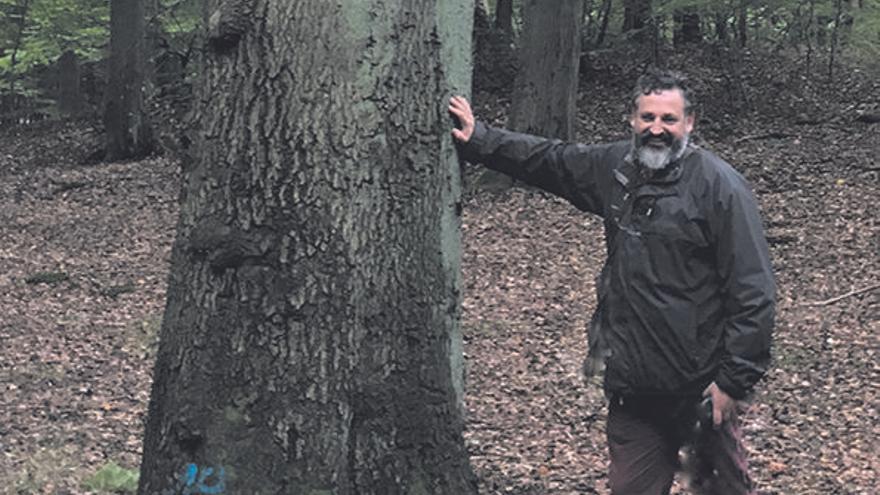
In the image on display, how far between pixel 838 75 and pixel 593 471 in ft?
51.2

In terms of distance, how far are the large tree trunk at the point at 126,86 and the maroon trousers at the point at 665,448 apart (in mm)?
15453

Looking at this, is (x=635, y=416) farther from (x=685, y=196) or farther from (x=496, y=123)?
(x=496, y=123)

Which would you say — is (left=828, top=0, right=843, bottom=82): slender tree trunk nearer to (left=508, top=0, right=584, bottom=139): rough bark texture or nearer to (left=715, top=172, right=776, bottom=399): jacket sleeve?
(left=508, top=0, right=584, bottom=139): rough bark texture

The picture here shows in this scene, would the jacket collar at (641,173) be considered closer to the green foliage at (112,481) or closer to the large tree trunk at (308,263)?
the large tree trunk at (308,263)

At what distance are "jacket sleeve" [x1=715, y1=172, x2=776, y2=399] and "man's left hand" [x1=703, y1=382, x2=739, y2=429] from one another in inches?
0.8

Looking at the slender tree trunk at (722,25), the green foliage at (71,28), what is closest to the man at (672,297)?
the slender tree trunk at (722,25)

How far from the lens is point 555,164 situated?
11.8 feet

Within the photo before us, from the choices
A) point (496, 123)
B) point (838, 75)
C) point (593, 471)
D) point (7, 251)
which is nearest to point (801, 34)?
point (838, 75)

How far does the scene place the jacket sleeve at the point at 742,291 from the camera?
3.12m

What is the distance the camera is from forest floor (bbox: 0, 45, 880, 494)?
582 centimetres

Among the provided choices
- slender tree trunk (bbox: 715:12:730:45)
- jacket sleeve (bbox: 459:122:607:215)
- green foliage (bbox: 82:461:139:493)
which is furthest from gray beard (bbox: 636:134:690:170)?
slender tree trunk (bbox: 715:12:730:45)

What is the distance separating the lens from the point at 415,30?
3020mm

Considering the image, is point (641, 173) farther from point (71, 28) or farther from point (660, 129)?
point (71, 28)

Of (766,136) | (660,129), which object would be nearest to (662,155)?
(660,129)
